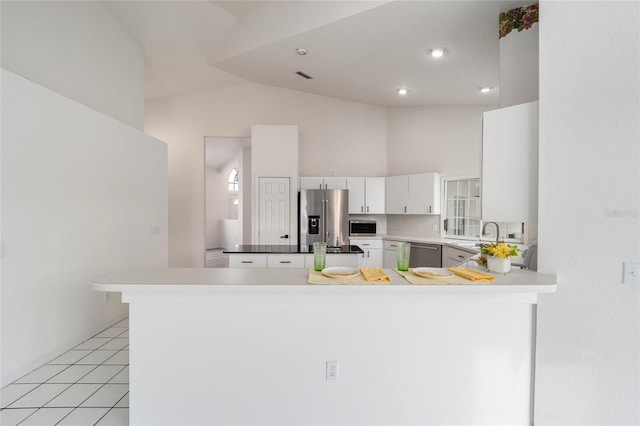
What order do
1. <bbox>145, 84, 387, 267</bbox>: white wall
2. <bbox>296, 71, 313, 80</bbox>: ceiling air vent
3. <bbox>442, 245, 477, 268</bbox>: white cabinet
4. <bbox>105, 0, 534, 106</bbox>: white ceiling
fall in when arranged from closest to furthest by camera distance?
<bbox>105, 0, 534, 106</bbox>: white ceiling < <bbox>442, 245, 477, 268</bbox>: white cabinet < <bbox>296, 71, 313, 80</bbox>: ceiling air vent < <bbox>145, 84, 387, 267</bbox>: white wall

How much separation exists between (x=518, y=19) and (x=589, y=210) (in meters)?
1.86

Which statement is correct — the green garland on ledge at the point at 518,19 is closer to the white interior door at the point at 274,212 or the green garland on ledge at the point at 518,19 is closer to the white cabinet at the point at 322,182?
the white cabinet at the point at 322,182

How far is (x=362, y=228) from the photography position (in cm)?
552

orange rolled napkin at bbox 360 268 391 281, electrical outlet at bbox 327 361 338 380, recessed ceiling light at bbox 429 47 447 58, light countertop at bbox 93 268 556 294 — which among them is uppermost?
recessed ceiling light at bbox 429 47 447 58

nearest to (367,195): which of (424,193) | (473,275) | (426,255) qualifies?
(424,193)

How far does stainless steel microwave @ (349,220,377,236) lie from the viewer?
5.50 m

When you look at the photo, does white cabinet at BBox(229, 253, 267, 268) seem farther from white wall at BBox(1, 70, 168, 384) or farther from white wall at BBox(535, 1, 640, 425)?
white wall at BBox(535, 1, 640, 425)

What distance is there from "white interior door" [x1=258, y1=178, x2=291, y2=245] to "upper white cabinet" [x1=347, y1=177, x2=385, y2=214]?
4.12 feet

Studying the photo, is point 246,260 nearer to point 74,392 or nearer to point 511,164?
point 74,392

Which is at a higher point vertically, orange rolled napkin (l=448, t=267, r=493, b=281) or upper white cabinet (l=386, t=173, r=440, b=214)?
upper white cabinet (l=386, t=173, r=440, b=214)

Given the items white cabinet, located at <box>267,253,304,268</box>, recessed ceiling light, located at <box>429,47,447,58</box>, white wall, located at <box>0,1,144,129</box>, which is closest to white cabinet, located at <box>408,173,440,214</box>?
recessed ceiling light, located at <box>429,47,447,58</box>

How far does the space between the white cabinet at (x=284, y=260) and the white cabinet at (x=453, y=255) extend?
2.19 m

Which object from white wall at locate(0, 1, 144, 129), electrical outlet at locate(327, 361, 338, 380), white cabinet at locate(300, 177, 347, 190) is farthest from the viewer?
white cabinet at locate(300, 177, 347, 190)

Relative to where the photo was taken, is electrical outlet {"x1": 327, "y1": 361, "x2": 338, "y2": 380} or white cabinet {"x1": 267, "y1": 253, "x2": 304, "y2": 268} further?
white cabinet {"x1": 267, "y1": 253, "x2": 304, "y2": 268}
